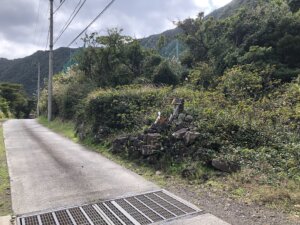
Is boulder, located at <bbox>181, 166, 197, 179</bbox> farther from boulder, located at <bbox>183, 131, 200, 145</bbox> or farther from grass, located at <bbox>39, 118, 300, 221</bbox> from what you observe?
boulder, located at <bbox>183, 131, 200, 145</bbox>

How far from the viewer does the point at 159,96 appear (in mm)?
11133

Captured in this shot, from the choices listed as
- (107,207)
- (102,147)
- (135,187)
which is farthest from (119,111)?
(107,207)

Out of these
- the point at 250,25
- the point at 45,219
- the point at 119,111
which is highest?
the point at 250,25

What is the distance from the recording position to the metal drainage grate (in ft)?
14.2

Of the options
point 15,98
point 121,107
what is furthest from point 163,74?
point 15,98

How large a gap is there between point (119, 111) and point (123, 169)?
12.5 ft

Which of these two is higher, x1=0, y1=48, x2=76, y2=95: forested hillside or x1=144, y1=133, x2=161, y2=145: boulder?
x1=0, y1=48, x2=76, y2=95: forested hillside

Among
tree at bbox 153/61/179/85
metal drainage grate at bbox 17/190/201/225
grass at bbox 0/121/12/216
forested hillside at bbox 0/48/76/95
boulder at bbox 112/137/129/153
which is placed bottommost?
grass at bbox 0/121/12/216

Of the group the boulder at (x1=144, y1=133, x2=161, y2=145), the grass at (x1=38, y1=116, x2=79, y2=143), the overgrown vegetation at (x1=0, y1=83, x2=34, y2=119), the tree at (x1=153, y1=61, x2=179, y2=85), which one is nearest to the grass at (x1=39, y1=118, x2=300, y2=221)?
the boulder at (x1=144, y1=133, x2=161, y2=145)

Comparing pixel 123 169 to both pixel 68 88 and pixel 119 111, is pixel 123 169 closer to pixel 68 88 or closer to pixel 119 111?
pixel 119 111

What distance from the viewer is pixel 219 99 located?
355 inches

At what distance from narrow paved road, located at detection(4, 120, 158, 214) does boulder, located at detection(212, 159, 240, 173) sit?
1.26m

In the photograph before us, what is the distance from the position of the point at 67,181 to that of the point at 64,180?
0.11 metres

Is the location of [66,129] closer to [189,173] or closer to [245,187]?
[189,173]
